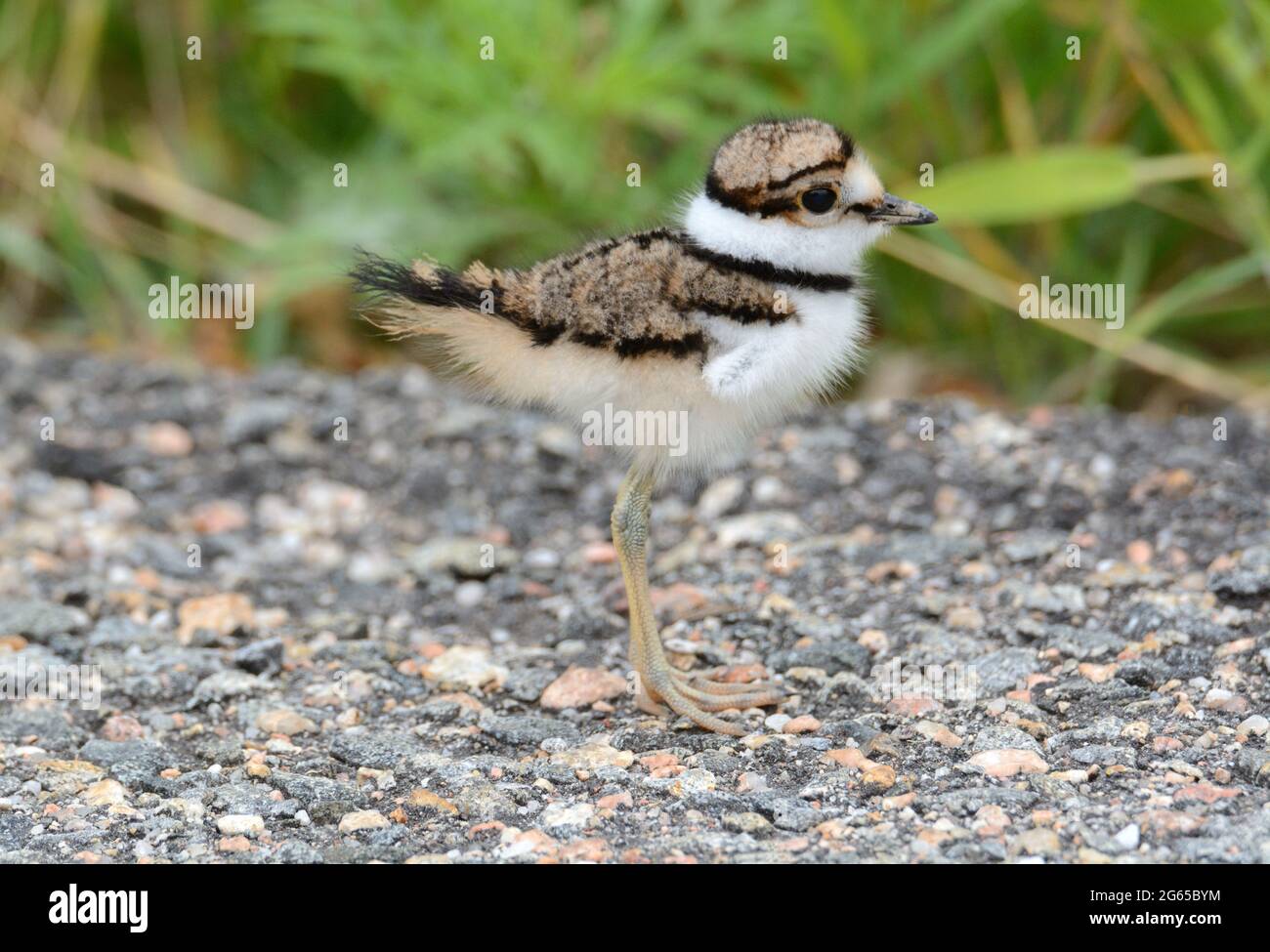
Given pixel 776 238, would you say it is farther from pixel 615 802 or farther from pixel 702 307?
pixel 615 802

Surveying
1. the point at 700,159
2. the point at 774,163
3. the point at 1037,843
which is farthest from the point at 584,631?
the point at 700,159

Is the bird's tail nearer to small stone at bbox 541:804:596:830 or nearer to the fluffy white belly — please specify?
the fluffy white belly

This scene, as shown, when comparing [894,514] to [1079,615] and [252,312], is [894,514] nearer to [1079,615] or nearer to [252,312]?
[1079,615]

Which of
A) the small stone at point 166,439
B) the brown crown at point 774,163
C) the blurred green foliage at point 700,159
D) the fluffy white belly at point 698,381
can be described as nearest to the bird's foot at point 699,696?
the fluffy white belly at point 698,381

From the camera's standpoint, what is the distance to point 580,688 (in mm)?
3312

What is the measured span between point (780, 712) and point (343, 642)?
1033 millimetres

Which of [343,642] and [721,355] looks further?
[343,642]

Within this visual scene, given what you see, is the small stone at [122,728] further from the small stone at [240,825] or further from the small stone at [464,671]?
the small stone at [464,671]

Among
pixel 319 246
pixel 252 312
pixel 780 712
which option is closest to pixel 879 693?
pixel 780 712

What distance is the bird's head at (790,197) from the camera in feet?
9.80

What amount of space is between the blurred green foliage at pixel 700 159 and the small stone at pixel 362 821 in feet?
6.50

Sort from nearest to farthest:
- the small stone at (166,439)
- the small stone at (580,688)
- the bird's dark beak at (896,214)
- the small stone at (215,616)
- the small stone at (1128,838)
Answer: the small stone at (1128,838) → the bird's dark beak at (896,214) → the small stone at (580,688) → the small stone at (215,616) → the small stone at (166,439)

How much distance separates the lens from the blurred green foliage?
185 inches

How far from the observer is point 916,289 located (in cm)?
532
